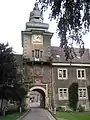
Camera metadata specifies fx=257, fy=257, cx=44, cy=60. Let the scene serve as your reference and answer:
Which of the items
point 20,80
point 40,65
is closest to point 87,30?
point 20,80

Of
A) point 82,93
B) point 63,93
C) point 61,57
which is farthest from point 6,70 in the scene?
point 82,93

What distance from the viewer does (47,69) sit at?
135 feet

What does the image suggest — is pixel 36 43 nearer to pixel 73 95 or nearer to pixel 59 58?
pixel 59 58

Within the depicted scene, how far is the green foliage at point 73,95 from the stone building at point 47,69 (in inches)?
24.9

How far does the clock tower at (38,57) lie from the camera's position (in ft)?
132

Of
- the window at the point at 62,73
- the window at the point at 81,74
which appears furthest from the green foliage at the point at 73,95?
the window at the point at 62,73

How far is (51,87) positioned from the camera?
40625 mm

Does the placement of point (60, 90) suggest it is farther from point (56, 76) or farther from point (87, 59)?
point (87, 59)

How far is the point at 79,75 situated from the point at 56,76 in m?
4.06

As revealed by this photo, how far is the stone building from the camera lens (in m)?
40.4

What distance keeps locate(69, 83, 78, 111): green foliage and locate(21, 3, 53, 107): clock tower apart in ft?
11.4

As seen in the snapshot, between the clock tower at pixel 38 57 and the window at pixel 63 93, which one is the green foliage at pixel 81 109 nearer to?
the window at pixel 63 93

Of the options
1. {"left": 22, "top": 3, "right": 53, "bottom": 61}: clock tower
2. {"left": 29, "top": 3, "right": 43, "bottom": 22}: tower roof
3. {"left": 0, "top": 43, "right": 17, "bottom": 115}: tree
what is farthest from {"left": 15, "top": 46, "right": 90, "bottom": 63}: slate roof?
{"left": 0, "top": 43, "right": 17, "bottom": 115}: tree

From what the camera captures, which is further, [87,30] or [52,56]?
[52,56]
